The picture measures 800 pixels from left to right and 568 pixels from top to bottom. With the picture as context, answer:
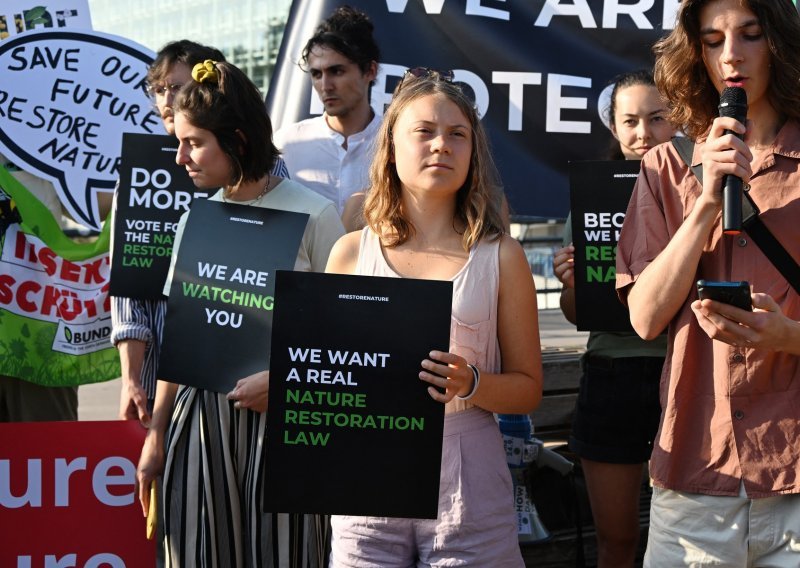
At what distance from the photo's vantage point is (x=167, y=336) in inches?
126

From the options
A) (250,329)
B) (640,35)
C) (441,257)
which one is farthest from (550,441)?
(441,257)

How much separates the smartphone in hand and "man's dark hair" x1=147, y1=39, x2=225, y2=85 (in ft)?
8.60

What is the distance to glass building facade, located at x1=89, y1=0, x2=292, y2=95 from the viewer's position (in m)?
5.92

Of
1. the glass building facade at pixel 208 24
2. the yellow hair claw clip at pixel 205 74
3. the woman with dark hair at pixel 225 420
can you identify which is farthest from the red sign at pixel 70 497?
the glass building facade at pixel 208 24

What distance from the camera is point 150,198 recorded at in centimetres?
402

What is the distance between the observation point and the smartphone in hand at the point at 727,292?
1989mm

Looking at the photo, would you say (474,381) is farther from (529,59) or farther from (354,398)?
(529,59)

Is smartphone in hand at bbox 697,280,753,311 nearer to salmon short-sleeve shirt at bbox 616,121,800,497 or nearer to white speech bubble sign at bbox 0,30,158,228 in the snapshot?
salmon short-sleeve shirt at bbox 616,121,800,497

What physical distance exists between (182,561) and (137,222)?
1400 mm

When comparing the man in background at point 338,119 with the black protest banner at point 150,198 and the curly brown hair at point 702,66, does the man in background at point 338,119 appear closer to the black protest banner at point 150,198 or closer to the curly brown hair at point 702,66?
the black protest banner at point 150,198

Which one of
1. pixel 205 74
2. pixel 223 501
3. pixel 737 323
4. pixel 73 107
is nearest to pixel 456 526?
pixel 737 323

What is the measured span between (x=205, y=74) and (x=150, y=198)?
2.80 ft

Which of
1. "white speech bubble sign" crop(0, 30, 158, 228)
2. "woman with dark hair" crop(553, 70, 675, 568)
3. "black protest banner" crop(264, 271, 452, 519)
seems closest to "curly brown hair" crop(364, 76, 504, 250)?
"black protest banner" crop(264, 271, 452, 519)

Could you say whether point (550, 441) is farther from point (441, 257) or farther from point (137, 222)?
point (441, 257)
